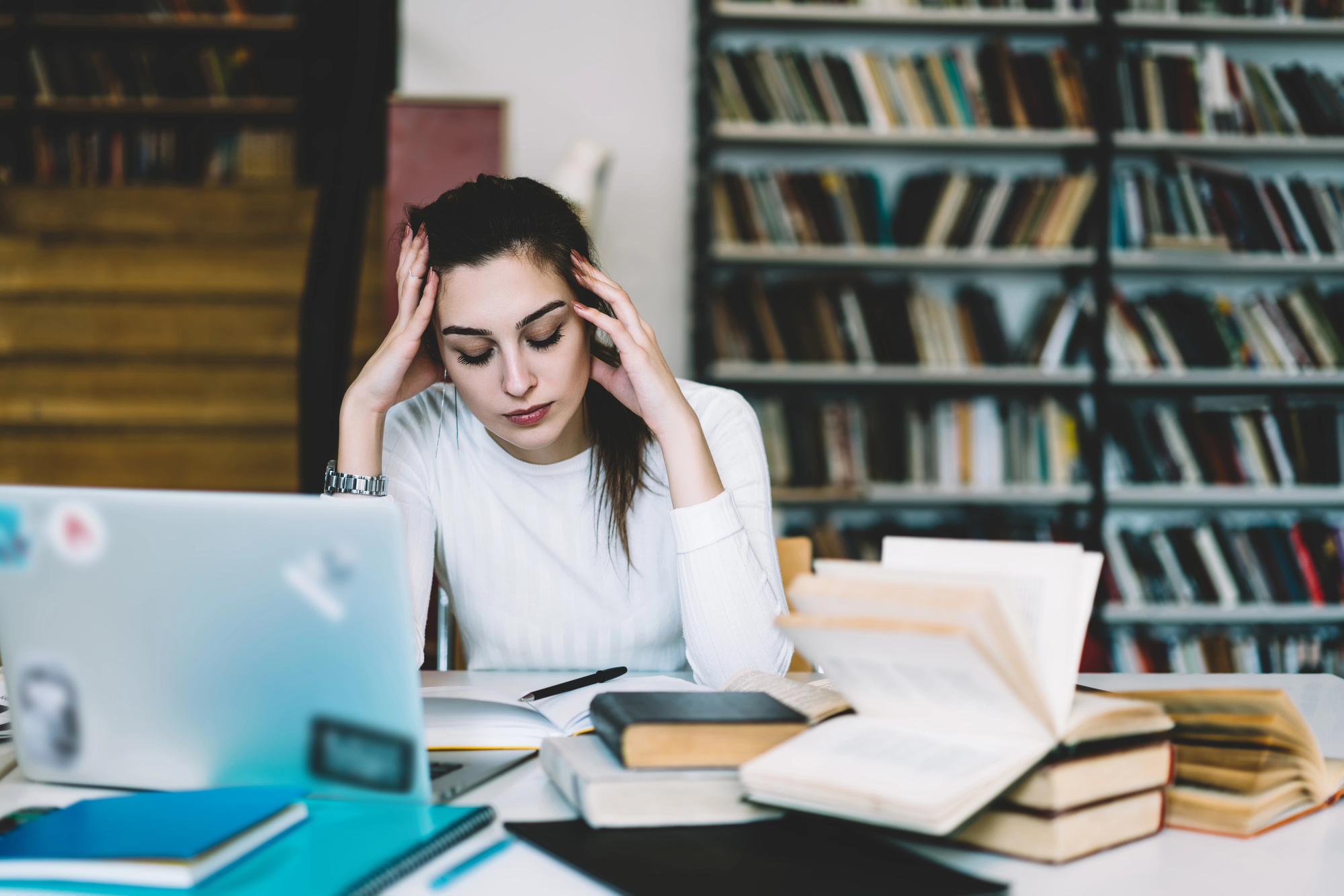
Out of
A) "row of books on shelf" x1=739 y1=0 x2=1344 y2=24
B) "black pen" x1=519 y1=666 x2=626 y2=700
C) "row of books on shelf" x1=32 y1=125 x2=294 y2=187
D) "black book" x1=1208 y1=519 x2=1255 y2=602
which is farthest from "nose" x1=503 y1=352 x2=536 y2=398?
"row of books on shelf" x1=32 y1=125 x2=294 y2=187

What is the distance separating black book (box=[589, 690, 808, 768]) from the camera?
2.30 ft

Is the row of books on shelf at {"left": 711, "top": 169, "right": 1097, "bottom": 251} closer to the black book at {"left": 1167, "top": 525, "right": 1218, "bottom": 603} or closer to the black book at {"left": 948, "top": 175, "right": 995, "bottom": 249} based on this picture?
the black book at {"left": 948, "top": 175, "right": 995, "bottom": 249}

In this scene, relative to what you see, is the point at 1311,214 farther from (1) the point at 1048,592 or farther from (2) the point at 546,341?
(1) the point at 1048,592

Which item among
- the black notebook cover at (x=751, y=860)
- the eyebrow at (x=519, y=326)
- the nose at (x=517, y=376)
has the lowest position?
the black notebook cover at (x=751, y=860)

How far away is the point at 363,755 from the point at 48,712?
265 mm

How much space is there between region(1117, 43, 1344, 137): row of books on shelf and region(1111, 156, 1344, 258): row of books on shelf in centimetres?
13

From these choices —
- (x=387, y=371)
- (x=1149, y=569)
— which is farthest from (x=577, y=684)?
(x=1149, y=569)

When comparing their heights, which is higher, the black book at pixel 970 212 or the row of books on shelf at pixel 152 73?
the row of books on shelf at pixel 152 73

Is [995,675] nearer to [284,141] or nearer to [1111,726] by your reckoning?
[1111,726]

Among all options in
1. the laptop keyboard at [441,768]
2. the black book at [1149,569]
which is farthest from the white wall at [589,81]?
the laptop keyboard at [441,768]

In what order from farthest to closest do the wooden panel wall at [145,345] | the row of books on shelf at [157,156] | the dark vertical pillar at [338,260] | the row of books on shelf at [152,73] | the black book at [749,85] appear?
the row of books on shelf at [157,156]
the row of books on shelf at [152,73]
the wooden panel wall at [145,345]
the black book at [749,85]
the dark vertical pillar at [338,260]

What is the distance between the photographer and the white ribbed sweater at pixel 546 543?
1324 mm

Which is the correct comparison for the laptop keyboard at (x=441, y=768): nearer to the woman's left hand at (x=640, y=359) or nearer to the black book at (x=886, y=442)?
the woman's left hand at (x=640, y=359)

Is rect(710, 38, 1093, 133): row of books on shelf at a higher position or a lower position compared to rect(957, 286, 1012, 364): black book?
higher
